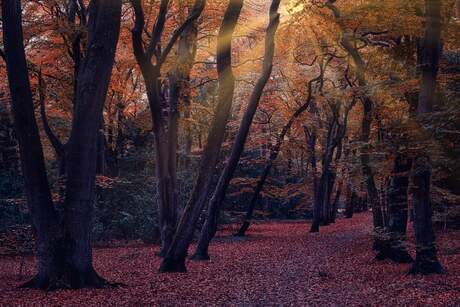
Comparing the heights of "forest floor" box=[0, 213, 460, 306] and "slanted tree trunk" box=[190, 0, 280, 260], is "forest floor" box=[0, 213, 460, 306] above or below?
below

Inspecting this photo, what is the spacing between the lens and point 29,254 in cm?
1861

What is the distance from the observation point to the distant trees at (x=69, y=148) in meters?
9.13

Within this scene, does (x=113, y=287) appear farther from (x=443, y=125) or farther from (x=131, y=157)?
(x=131, y=157)

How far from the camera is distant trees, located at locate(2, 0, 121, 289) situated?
360 inches

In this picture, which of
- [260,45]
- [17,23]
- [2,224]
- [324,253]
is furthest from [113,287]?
[260,45]

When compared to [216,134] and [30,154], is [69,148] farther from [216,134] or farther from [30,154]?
[216,134]

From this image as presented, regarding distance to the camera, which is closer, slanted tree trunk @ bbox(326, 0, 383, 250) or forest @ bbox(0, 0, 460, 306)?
forest @ bbox(0, 0, 460, 306)

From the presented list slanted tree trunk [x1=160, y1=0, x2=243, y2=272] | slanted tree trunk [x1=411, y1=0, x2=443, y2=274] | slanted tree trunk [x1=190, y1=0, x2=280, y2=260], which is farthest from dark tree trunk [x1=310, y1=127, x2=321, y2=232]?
slanted tree trunk [x1=411, y1=0, x2=443, y2=274]

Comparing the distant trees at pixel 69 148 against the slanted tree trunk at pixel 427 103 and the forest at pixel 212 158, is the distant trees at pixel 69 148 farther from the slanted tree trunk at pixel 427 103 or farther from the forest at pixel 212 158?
the slanted tree trunk at pixel 427 103


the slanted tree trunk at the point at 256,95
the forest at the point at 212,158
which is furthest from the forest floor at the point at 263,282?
the slanted tree trunk at the point at 256,95

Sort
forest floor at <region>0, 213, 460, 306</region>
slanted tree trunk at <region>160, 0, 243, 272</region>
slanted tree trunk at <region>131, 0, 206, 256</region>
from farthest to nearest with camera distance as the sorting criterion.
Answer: slanted tree trunk at <region>131, 0, 206, 256</region>, slanted tree trunk at <region>160, 0, 243, 272</region>, forest floor at <region>0, 213, 460, 306</region>

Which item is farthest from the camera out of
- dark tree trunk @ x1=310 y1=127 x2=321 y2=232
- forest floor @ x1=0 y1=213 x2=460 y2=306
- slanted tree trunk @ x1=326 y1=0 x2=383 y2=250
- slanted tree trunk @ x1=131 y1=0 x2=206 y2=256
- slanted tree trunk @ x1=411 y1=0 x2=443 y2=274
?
dark tree trunk @ x1=310 y1=127 x2=321 y2=232

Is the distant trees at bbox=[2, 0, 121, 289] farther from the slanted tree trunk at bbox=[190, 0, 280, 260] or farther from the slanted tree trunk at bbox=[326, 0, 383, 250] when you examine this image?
the slanted tree trunk at bbox=[326, 0, 383, 250]

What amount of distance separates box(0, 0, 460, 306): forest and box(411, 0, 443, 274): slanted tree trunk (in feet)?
0.10
